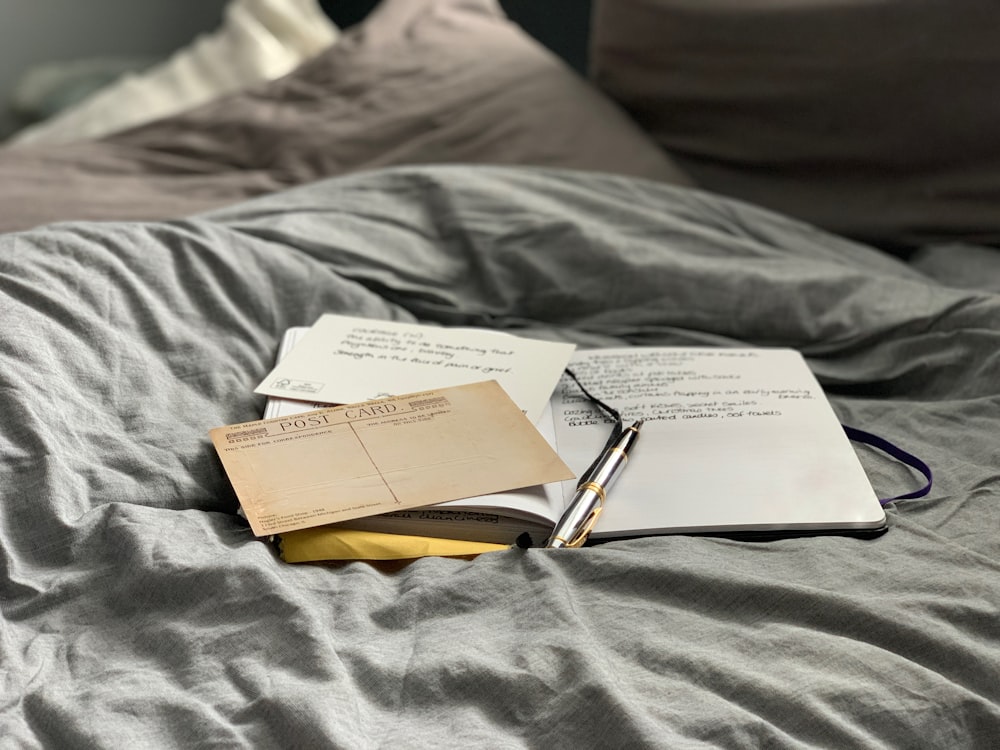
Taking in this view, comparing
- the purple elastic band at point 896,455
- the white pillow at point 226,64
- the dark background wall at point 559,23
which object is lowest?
the white pillow at point 226,64

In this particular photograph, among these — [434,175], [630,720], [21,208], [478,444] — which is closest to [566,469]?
[478,444]

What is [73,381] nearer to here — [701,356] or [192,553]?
[192,553]

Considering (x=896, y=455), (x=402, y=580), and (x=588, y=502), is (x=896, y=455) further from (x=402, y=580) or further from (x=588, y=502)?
(x=402, y=580)

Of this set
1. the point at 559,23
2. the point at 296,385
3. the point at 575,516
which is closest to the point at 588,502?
the point at 575,516

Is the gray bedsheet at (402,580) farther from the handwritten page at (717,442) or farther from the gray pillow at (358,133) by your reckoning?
the gray pillow at (358,133)

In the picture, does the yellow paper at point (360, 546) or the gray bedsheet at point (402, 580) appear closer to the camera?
the gray bedsheet at point (402, 580)

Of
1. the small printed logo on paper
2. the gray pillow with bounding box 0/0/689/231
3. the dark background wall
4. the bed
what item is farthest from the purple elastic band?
the dark background wall

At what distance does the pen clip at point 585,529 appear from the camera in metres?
0.61

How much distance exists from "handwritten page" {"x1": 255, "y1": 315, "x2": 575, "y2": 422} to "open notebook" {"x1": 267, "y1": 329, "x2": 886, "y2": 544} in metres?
0.02

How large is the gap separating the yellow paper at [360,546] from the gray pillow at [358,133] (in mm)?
587

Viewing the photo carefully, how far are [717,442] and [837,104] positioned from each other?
602 mm

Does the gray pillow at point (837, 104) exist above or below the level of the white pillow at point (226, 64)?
above

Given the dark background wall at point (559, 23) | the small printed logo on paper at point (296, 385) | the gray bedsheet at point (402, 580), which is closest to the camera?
the gray bedsheet at point (402, 580)

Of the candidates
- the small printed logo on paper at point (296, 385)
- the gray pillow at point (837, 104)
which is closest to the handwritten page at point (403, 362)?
the small printed logo on paper at point (296, 385)
